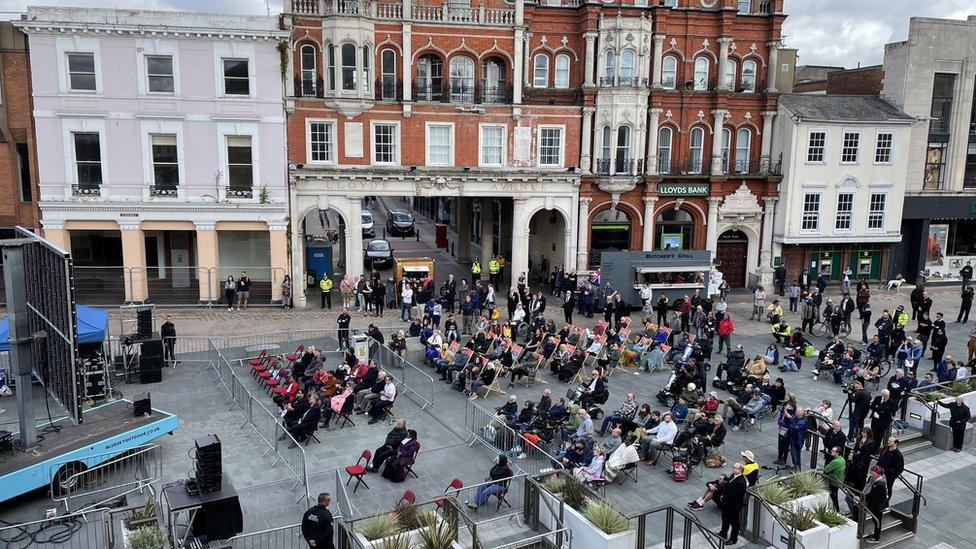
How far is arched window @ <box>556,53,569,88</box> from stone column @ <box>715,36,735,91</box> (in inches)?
309

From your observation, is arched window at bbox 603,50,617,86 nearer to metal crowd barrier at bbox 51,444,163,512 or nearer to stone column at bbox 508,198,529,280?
stone column at bbox 508,198,529,280

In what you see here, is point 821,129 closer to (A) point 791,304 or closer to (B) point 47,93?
(A) point 791,304

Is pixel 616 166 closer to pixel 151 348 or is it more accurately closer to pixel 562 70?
pixel 562 70

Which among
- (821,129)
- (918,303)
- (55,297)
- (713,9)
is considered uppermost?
(713,9)

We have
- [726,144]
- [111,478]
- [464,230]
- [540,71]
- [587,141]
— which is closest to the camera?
[111,478]

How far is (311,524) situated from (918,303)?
29.6 meters

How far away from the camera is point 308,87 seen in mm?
34406

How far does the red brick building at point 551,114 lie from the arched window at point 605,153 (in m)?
0.10

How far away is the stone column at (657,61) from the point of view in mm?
37656

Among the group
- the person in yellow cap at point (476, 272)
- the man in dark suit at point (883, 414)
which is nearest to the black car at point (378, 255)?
the person in yellow cap at point (476, 272)

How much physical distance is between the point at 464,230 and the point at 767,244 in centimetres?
1754

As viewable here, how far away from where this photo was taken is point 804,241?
40.5m

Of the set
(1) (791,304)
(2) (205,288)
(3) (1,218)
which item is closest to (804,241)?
(1) (791,304)

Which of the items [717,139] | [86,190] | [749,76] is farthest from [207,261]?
[749,76]
